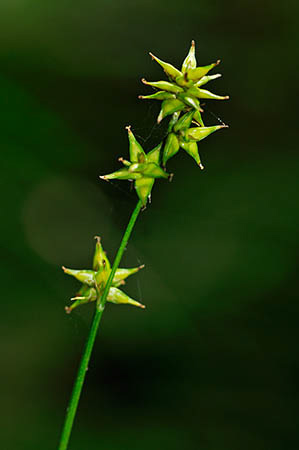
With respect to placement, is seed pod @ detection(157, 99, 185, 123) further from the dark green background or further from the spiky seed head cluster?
the dark green background

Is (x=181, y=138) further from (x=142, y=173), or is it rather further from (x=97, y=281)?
(x=97, y=281)

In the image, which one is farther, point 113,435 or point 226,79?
point 226,79

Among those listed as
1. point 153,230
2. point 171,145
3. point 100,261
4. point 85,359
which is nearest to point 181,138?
point 171,145

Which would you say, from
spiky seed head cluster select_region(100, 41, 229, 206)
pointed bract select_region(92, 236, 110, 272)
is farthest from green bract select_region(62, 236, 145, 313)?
spiky seed head cluster select_region(100, 41, 229, 206)

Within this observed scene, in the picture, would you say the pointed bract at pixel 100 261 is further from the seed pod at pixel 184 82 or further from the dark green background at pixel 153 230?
the dark green background at pixel 153 230
